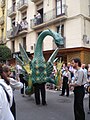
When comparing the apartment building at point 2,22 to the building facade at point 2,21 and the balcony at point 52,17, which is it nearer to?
the building facade at point 2,21

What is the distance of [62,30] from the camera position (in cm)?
2170

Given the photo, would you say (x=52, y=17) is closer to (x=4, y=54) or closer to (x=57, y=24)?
(x=57, y=24)

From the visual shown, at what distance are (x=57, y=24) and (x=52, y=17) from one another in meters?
0.84

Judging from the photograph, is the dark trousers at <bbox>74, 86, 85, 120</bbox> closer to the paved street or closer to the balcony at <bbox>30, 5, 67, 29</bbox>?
the paved street

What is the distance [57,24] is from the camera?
72.0 feet

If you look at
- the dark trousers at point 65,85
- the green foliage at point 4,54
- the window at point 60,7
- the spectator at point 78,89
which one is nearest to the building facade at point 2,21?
the green foliage at point 4,54

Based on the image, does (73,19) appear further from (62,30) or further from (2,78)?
(2,78)

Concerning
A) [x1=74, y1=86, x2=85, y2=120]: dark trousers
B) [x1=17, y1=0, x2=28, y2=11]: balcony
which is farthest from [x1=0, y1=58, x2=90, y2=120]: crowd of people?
[x1=17, y1=0, x2=28, y2=11]: balcony

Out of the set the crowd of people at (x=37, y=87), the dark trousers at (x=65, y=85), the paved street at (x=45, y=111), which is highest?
the crowd of people at (x=37, y=87)

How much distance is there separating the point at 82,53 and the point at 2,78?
54.3 feet

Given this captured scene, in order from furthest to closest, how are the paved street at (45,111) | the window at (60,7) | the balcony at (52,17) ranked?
the window at (60,7)
the balcony at (52,17)
the paved street at (45,111)

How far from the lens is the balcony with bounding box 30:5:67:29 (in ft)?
68.8

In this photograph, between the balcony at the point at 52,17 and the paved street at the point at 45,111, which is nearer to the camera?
the paved street at the point at 45,111

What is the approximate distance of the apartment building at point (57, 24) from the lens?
19.9 metres
